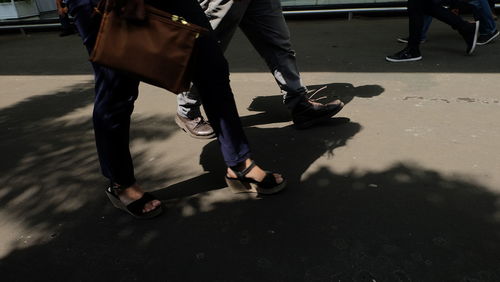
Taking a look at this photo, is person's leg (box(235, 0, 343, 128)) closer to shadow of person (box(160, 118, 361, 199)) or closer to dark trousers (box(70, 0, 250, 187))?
shadow of person (box(160, 118, 361, 199))

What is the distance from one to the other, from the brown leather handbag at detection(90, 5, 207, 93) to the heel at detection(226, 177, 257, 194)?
712mm

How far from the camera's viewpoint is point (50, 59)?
7242 millimetres

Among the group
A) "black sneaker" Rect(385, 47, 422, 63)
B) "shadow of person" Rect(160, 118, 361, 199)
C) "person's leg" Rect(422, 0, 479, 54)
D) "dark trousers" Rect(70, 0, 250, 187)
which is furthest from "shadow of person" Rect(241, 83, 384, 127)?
"person's leg" Rect(422, 0, 479, 54)

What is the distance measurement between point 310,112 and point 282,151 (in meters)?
0.45

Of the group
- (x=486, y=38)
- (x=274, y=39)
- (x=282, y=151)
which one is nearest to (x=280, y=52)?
(x=274, y=39)

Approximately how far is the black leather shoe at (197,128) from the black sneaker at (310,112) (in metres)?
0.66

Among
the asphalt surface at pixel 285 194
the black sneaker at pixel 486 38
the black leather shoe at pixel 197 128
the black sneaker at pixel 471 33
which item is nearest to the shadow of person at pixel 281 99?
the asphalt surface at pixel 285 194

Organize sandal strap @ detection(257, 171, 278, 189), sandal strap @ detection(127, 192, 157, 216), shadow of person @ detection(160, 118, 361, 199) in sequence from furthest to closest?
shadow of person @ detection(160, 118, 361, 199)
sandal strap @ detection(257, 171, 278, 189)
sandal strap @ detection(127, 192, 157, 216)

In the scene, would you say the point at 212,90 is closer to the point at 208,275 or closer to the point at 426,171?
the point at 208,275

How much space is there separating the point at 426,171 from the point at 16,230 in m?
2.32

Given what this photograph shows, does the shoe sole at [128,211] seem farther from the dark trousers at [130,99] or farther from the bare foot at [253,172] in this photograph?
the bare foot at [253,172]

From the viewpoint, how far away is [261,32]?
119 inches

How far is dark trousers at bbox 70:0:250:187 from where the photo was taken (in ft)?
6.23

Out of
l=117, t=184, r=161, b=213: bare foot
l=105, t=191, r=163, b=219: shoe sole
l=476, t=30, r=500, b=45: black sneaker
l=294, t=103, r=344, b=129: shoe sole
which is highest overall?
l=117, t=184, r=161, b=213: bare foot
